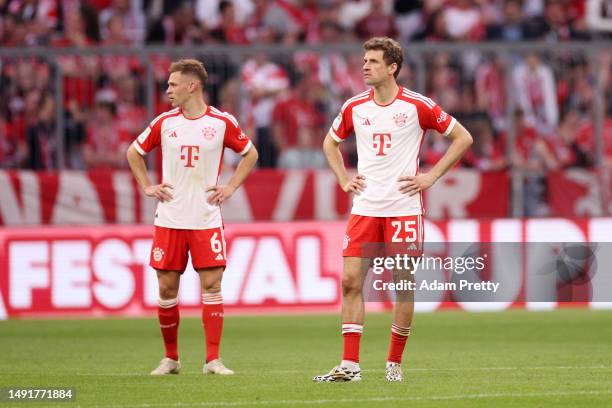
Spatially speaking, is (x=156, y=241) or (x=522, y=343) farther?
(x=522, y=343)

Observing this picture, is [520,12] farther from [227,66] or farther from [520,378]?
[520,378]

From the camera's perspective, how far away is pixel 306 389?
10.4 metres

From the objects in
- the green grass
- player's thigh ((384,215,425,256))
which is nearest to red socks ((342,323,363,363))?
the green grass

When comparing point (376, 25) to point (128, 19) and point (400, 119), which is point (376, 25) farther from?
point (400, 119)

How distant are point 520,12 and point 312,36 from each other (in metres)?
3.41

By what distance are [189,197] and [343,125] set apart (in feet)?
5.27

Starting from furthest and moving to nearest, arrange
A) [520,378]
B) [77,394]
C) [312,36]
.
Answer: [312,36]
[520,378]
[77,394]

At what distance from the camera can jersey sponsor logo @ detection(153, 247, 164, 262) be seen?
11898 mm

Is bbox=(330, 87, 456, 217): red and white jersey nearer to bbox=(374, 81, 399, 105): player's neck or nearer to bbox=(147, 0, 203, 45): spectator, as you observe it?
bbox=(374, 81, 399, 105): player's neck

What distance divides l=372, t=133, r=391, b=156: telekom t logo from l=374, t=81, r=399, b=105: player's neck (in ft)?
0.87

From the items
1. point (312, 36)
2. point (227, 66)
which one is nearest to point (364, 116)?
point (227, 66)

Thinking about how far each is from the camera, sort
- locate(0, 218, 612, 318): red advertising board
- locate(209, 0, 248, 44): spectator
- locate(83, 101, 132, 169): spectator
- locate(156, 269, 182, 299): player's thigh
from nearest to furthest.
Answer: locate(156, 269, 182, 299): player's thigh < locate(0, 218, 612, 318): red advertising board < locate(83, 101, 132, 169): spectator < locate(209, 0, 248, 44): spectator

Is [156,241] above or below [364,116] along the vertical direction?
below

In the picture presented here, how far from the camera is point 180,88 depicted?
38.8 feet
